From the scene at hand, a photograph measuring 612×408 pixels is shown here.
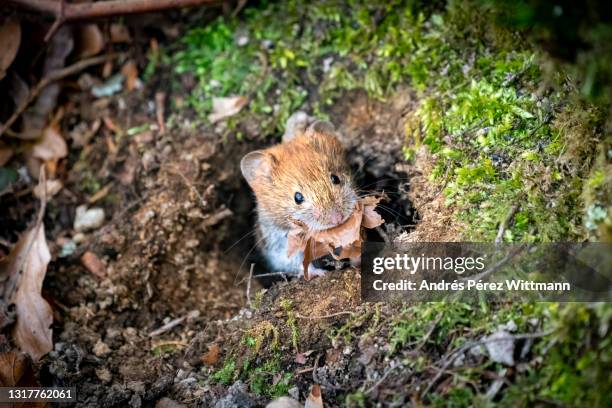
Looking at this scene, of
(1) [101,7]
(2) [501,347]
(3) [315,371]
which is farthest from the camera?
(1) [101,7]

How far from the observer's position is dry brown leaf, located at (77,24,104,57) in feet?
18.5

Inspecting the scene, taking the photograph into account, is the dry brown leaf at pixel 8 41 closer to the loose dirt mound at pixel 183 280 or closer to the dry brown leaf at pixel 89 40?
the dry brown leaf at pixel 89 40

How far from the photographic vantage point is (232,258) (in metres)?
5.77

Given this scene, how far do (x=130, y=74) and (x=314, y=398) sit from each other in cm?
387

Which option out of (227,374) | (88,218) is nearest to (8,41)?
(88,218)

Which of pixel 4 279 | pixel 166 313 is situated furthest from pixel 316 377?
pixel 4 279

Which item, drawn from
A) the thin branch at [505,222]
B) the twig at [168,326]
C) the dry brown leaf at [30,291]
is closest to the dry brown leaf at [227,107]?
the dry brown leaf at [30,291]

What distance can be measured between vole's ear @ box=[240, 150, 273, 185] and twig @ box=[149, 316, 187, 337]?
4.32 ft

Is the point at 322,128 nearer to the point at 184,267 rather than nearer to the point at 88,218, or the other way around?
the point at 184,267

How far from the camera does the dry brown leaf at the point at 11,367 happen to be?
3840 mm

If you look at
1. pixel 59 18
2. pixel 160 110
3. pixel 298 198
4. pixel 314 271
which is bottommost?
pixel 314 271

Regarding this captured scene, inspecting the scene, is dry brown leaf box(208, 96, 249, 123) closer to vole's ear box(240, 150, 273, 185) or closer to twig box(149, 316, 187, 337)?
vole's ear box(240, 150, 273, 185)

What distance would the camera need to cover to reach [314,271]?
14.4ft

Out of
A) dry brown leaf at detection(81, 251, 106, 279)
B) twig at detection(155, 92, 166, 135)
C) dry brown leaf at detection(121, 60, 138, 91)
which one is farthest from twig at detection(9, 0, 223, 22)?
dry brown leaf at detection(81, 251, 106, 279)
